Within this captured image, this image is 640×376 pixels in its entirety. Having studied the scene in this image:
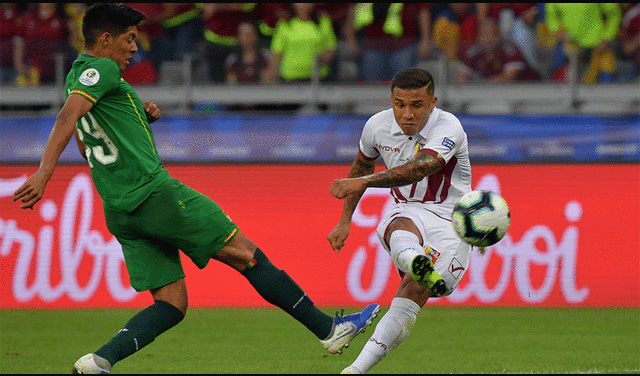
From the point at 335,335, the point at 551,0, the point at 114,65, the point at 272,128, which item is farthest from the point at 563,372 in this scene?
the point at 551,0

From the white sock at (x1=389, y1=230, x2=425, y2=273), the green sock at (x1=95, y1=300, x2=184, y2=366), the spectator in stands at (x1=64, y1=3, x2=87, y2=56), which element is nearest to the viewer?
the green sock at (x1=95, y1=300, x2=184, y2=366)

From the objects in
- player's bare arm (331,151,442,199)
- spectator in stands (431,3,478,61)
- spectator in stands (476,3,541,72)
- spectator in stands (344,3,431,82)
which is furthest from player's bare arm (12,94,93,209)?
spectator in stands (476,3,541,72)

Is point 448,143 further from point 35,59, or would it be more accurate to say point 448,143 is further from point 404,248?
point 35,59

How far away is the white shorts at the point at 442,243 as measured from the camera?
512 cm

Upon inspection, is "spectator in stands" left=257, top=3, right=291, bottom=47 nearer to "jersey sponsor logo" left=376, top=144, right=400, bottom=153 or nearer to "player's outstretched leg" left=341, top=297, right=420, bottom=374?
"jersey sponsor logo" left=376, top=144, right=400, bottom=153

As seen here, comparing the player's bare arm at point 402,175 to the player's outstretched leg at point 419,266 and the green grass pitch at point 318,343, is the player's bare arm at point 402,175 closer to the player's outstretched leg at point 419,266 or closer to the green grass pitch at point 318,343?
the player's outstretched leg at point 419,266

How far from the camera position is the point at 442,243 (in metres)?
5.17

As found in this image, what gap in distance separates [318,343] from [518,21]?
5.23m

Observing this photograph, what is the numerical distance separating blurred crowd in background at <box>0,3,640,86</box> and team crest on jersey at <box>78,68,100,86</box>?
609 cm

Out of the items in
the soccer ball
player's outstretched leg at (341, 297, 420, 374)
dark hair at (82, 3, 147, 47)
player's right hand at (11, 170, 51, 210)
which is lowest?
player's outstretched leg at (341, 297, 420, 374)

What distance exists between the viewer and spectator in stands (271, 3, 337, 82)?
1053 cm

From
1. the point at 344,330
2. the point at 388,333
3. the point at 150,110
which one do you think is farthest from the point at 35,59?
the point at 388,333

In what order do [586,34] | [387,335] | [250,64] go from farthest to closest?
1. [250,64]
2. [586,34]
3. [387,335]

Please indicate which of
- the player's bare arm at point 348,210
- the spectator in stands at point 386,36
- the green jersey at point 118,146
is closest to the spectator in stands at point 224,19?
the spectator in stands at point 386,36
